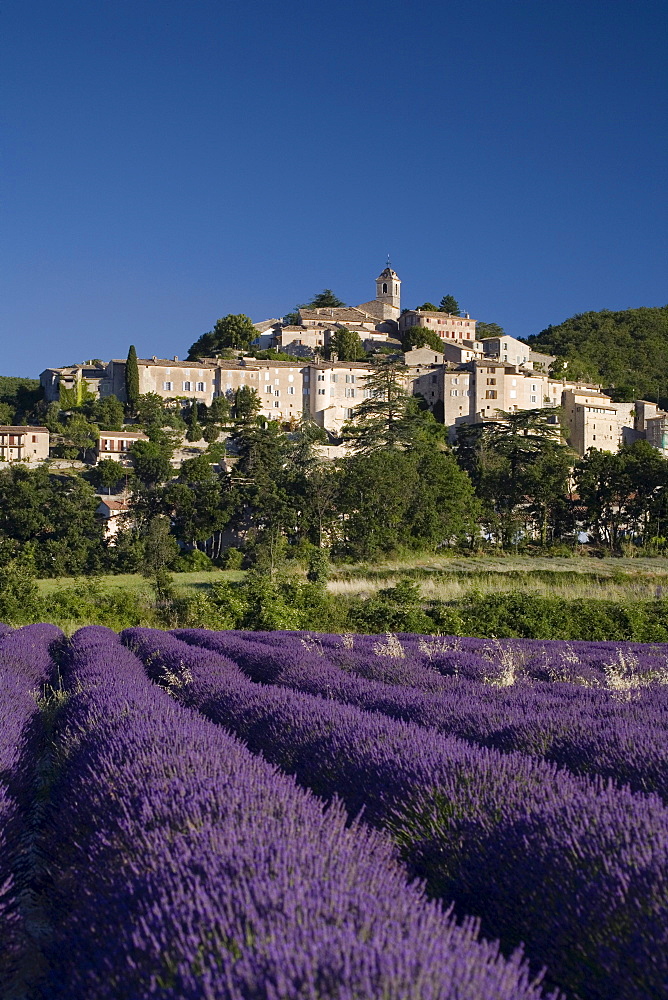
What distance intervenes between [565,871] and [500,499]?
1882 inches

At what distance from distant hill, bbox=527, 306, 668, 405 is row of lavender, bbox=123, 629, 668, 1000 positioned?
98982 millimetres

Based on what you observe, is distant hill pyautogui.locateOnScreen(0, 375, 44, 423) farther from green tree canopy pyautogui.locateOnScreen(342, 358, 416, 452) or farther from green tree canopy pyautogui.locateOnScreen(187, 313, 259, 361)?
green tree canopy pyautogui.locateOnScreen(342, 358, 416, 452)

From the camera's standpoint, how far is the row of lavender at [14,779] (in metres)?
3.26

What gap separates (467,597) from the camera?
21094 mm

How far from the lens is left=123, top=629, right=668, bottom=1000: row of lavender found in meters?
2.60

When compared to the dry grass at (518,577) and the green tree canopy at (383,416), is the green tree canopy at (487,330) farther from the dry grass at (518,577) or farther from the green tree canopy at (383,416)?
the dry grass at (518,577)

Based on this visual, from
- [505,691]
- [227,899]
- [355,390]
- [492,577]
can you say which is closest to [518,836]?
[227,899]

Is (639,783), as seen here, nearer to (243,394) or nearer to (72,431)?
(72,431)

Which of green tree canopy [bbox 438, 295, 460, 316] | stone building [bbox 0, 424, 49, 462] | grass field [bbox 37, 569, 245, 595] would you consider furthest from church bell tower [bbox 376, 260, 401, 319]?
grass field [bbox 37, 569, 245, 595]

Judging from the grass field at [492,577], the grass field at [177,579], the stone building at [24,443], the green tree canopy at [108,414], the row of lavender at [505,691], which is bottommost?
the grass field at [177,579]

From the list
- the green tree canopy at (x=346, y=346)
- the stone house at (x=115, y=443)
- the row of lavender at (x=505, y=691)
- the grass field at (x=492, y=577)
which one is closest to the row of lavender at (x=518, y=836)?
the row of lavender at (x=505, y=691)

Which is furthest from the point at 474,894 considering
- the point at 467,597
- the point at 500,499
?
the point at 500,499

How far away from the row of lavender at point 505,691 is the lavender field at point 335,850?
0.04 m

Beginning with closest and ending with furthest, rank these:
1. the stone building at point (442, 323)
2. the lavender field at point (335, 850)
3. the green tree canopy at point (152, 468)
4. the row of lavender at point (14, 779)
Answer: the lavender field at point (335, 850)
the row of lavender at point (14, 779)
the green tree canopy at point (152, 468)
the stone building at point (442, 323)
